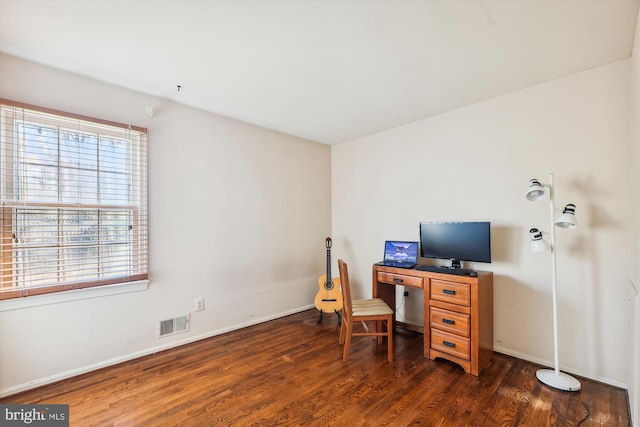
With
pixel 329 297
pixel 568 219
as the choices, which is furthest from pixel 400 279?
pixel 568 219

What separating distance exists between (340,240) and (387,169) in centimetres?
130

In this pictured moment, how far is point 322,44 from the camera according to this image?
1.97 meters

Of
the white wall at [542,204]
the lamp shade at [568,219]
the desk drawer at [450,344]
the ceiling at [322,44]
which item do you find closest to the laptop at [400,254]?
the white wall at [542,204]

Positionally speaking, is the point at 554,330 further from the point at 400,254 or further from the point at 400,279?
the point at 400,254

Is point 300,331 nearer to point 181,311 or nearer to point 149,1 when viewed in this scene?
point 181,311

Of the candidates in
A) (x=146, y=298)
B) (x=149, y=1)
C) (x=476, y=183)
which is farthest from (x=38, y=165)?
(x=476, y=183)

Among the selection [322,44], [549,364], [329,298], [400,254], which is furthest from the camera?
[329,298]

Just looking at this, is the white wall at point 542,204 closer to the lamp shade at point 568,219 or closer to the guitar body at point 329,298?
the lamp shade at point 568,219

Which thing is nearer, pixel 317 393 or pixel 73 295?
pixel 317 393

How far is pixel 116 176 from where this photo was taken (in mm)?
2576

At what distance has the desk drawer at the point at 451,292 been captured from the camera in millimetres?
2445

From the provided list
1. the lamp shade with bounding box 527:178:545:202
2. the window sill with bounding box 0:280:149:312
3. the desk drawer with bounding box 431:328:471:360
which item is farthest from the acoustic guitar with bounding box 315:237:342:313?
the lamp shade with bounding box 527:178:545:202

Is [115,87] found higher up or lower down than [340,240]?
higher up

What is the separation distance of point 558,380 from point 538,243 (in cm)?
106
